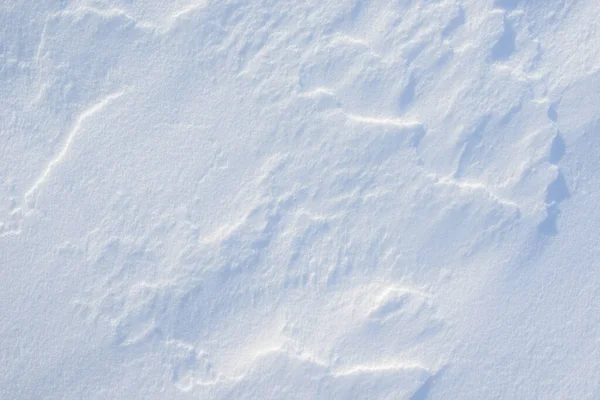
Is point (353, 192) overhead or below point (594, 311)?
overhead

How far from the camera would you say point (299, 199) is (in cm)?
167

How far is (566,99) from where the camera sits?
1.68 m

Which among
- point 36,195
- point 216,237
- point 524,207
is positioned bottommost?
point 524,207

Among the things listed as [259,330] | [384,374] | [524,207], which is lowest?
[384,374]

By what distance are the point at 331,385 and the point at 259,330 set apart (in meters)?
0.26

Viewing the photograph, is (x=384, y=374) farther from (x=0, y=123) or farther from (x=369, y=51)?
(x=0, y=123)

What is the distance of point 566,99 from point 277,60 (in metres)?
0.87

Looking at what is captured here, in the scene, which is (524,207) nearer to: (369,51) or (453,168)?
(453,168)

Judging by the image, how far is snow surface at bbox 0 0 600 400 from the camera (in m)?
1.64

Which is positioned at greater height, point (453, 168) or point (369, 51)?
point (369, 51)

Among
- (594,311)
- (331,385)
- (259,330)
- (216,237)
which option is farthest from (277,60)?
(594,311)

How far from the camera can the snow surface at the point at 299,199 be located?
164cm

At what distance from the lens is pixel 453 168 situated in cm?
167

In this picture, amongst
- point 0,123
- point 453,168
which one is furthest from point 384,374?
point 0,123
